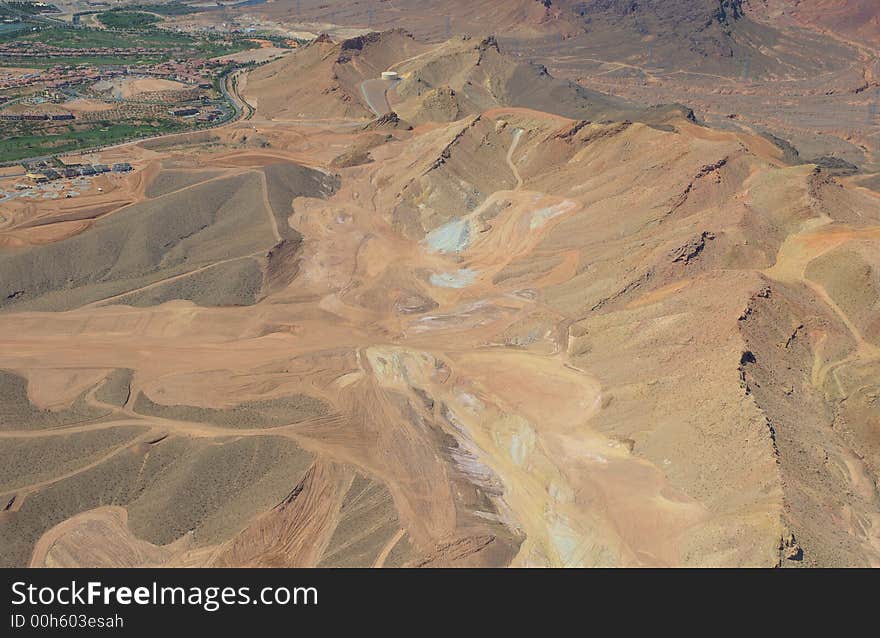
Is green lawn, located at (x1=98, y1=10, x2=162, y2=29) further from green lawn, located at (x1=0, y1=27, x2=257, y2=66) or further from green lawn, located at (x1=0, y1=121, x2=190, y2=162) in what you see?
green lawn, located at (x1=0, y1=121, x2=190, y2=162)

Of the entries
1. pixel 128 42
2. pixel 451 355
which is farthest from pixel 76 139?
pixel 128 42

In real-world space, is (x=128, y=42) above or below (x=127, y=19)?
below

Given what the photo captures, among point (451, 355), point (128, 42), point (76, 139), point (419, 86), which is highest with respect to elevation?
point (128, 42)

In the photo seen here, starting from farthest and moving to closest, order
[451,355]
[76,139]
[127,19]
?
[127,19], [76,139], [451,355]

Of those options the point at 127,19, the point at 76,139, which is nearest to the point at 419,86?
the point at 76,139

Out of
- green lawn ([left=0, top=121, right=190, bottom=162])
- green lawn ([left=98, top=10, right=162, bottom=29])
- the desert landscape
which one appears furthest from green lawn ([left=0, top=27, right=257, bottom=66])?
the desert landscape

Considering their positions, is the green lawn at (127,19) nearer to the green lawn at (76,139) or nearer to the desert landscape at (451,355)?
the green lawn at (76,139)

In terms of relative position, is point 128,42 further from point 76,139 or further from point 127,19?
point 76,139

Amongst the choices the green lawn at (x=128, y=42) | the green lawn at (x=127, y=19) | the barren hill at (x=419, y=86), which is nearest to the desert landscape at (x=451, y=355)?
the barren hill at (x=419, y=86)

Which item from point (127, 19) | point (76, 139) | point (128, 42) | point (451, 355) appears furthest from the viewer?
point (127, 19)

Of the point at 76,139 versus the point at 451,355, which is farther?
the point at 76,139
